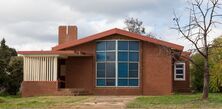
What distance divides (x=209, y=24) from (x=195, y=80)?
16.1 m

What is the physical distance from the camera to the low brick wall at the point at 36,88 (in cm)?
3381

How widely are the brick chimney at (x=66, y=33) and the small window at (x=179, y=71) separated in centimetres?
857

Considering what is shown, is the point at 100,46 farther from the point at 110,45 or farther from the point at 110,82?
the point at 110,82

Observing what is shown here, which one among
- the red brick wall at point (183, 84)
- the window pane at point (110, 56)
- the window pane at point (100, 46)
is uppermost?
the window pane at point (100, 46)

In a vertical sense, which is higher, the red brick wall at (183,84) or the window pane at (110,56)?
the window pane at (110,56)

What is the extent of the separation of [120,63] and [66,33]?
8.13m

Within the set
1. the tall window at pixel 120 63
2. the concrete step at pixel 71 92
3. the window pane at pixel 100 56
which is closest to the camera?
the concrete step at pixel 71 92

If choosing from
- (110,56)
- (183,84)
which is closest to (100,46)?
(110,56)

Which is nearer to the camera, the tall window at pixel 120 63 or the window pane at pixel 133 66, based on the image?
the tall window at pixel 120 63

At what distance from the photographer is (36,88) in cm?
3412

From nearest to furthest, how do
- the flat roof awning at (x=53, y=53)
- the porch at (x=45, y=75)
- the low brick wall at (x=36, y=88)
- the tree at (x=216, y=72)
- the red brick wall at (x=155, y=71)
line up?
1. the flat roof awning at (x=53, y=53)
2. the porch at (x=45, y=75)
3. the low brick wall at (x=36, y=88)
4. the red brick wall at (x=155, y=71)
5. the tree at (x=216, y=72)

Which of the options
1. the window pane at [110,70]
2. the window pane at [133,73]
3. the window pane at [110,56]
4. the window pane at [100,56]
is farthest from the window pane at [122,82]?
the window pane at [100,56]

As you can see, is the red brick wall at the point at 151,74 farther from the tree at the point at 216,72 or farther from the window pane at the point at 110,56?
the tree at the point at 216,72

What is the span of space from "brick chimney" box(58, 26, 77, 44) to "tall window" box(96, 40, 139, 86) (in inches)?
258
